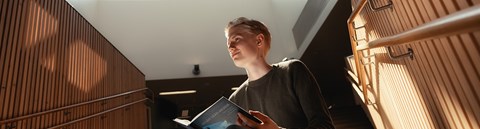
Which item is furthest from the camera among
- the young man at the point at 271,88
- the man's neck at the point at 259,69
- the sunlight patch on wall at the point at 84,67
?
the sunlight patch on wall at the point at 84,67

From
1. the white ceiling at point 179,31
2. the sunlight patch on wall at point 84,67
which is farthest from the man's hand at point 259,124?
the white ceiling at point 179,31

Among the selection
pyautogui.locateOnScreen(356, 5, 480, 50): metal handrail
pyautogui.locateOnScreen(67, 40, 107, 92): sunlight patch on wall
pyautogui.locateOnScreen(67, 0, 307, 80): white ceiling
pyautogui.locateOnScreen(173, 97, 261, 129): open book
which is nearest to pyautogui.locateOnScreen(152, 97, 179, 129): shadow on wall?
pyautogui.locateOnScreen(67, 0, 307, 80): white ceiling

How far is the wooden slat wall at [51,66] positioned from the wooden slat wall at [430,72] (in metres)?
2.96

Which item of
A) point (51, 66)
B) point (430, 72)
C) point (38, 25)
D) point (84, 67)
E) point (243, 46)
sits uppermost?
point (38, 25)

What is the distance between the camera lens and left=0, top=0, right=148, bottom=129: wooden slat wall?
8.25 feet

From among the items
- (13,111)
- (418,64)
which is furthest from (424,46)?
(13,111)

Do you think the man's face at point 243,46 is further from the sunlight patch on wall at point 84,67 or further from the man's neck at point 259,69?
the sunlight patch on wall at point 84,67

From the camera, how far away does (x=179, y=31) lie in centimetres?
872

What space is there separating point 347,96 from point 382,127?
574 centimetres

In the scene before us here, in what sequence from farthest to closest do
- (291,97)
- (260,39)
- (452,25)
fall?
(260,39), (291,97), (452,25)

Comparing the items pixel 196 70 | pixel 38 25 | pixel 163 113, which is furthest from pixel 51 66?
pixel 163 113

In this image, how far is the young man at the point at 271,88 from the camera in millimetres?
1382

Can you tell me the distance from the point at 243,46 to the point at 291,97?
41 centimetres

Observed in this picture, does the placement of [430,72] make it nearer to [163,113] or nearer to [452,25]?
[452,25]
